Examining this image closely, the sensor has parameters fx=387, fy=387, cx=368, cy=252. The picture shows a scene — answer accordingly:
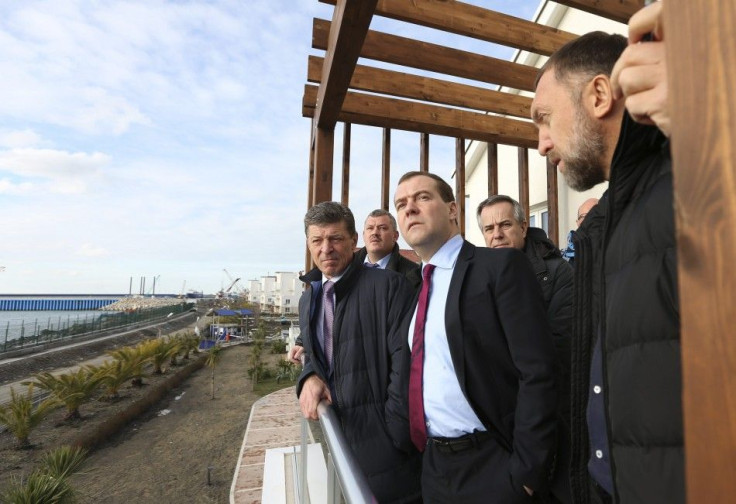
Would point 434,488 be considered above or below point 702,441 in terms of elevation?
below

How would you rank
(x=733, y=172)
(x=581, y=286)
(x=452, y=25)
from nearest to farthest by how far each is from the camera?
(x=733, y=172) → (x=581, y=286) → (x=452, y=25)

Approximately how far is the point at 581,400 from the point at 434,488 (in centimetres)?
85

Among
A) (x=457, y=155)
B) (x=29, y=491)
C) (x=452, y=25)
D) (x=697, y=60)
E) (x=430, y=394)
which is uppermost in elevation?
(x=452, y=25)

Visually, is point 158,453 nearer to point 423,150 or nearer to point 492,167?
point 423,150

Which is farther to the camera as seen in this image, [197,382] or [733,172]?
[197,382]

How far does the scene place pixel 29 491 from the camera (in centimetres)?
831

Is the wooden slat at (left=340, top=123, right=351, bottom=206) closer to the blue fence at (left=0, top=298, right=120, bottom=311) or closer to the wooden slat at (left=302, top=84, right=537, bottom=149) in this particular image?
the wooden slat at (left=302, top=84, right=537, bottom=149)

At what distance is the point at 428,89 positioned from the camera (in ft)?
12.3

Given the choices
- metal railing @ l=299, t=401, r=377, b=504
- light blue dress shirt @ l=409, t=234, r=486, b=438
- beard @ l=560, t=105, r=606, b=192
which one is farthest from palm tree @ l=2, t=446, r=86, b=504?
beard @ l=560, t=105, r=606, b=192

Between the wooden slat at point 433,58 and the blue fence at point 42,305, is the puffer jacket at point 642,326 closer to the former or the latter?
the wooden slat at point 433,58

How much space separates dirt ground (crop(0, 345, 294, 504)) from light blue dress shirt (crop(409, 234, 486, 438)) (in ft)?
38.6

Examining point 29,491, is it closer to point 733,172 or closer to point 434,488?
point 434,488

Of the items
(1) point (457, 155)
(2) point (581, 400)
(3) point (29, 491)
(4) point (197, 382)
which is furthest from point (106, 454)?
(2) point (581, 400)

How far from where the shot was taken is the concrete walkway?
22.8 feet
